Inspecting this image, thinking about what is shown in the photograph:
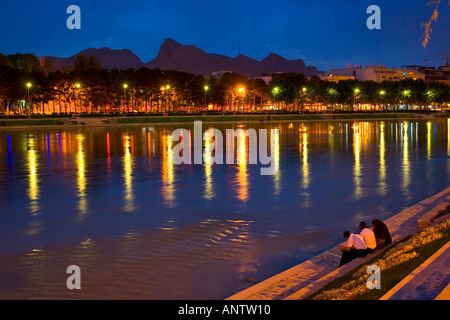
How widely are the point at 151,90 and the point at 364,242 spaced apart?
105 metres

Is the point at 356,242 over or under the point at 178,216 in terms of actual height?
over

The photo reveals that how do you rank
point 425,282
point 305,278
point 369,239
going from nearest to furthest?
point 425,282 → point 305,278 → point 369,239

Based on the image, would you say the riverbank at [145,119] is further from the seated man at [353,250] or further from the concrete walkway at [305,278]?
the seated man at [353,250]

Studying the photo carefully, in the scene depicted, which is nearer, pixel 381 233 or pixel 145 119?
pixel 381 233

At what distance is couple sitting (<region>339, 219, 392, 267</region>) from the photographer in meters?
10.1

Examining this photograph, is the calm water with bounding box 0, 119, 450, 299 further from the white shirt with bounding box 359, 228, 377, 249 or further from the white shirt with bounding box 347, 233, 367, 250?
the white shirt with bounding box 359, 228, 377, 249

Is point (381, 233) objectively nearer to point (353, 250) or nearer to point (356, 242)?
point (356, 242)

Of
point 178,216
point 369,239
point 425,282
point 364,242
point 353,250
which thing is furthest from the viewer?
point 178,216

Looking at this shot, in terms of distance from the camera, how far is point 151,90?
111625 millimetres

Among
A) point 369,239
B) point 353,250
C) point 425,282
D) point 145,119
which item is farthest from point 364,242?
point 145,119

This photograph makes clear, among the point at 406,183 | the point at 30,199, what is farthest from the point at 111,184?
Answer: the point at 406,183

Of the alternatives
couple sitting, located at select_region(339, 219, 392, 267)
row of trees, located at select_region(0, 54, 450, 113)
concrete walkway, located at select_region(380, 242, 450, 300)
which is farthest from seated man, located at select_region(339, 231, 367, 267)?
row of trees, located at select_region(0, 54, 450, 113)

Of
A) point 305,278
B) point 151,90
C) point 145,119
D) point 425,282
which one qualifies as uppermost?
point 151,90
